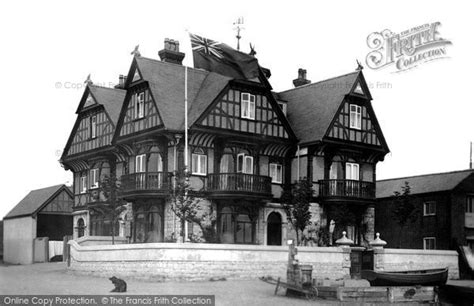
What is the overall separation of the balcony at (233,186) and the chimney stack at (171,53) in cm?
871

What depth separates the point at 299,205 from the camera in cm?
3759

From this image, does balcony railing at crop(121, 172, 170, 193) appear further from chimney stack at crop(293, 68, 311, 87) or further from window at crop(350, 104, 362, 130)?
chimney stack at crop(293, 68, 311, 87)

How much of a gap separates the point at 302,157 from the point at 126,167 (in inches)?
395

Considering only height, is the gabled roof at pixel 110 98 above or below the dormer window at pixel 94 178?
above

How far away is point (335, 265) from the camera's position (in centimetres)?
3362

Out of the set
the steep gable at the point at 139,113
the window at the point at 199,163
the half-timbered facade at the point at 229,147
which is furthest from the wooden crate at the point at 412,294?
the steep gable at the point at 139,113

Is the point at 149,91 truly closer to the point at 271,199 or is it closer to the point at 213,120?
the point at 213,120

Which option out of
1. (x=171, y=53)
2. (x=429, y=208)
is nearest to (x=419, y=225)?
(x=429, y=208)

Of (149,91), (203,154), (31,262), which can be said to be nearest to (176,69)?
(149,91)

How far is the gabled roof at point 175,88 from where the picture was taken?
1449 inches

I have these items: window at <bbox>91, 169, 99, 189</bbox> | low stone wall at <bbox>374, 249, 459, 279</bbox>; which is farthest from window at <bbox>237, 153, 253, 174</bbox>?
window at <bbox>91, 169, 99, 189</bbox>

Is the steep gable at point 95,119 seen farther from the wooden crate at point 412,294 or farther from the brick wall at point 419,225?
the wooden crate at point 412,294

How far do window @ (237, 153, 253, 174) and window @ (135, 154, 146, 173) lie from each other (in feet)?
16.6

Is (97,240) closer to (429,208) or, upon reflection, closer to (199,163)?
(199,163)
